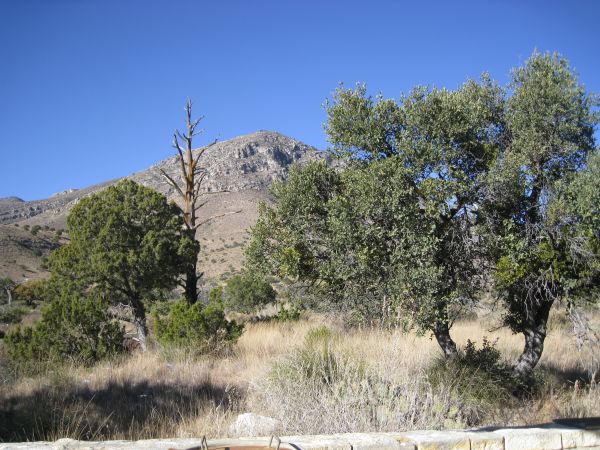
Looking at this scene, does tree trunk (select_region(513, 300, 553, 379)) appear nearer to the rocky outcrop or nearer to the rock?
the rock

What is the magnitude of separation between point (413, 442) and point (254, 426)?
8.76 ft

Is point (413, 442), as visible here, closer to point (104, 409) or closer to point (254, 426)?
point (254, 426)

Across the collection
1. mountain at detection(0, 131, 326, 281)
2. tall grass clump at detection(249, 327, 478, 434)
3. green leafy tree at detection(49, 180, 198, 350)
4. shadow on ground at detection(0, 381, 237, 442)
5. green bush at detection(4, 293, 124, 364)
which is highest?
mountain at detection(0, 131, 326, 281)

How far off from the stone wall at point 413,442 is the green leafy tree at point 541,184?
3.39 m

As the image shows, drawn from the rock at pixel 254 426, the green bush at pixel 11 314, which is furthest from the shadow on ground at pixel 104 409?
the green bush at pixel 11 314

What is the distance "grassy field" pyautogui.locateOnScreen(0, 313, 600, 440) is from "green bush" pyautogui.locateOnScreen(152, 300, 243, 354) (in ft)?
2.27

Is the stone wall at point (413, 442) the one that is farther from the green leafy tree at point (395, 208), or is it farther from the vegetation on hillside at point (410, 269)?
the green leafy tree at point (395, 208)

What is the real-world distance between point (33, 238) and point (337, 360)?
49545mm

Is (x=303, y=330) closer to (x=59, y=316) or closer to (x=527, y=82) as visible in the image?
(x=59, y=316)

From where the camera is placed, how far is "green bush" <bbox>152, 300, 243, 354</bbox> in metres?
12.1

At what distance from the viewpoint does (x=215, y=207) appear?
232 feet

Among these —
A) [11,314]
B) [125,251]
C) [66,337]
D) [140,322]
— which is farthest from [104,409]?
[11,314]

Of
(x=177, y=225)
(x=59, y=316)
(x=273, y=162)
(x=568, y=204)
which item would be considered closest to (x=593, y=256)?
(x=568, y=204)

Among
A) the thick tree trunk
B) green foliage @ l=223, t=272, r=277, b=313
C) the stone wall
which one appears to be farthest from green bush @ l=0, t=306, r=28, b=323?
the stone wall
